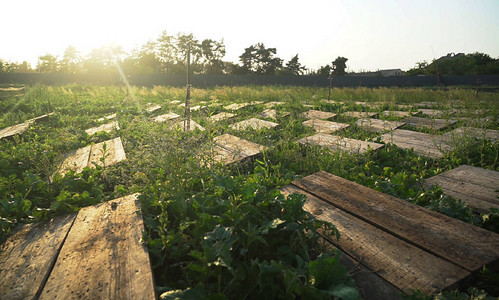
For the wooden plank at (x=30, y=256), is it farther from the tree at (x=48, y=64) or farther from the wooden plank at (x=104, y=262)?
the tree at (x=48, y=64)

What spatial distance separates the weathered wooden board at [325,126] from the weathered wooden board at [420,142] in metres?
0.86

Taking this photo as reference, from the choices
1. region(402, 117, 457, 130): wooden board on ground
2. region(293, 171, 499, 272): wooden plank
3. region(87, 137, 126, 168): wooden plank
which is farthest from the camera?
region(402, 117, 457, 130): wooden board on ground

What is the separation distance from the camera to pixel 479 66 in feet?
124

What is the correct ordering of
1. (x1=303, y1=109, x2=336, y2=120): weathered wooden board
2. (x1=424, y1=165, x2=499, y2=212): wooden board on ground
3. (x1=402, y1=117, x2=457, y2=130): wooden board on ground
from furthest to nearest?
(x1=303, y1=109, x2=336, y2=120): weathered wooden board → (x1=402, y1=117, x2=457, y2=130): wooden board on ground → (x1=424, y1=165, x2=499, y2=212): wooden board on ground

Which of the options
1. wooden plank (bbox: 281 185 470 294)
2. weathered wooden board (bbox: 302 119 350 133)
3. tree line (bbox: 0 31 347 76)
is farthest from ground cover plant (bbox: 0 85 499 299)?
tree line (bbox: 0 31 347 76)

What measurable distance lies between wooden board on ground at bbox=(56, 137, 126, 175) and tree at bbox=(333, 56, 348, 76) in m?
47.5

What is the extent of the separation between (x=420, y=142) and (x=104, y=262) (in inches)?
170

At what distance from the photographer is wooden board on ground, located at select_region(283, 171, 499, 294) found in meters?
1.16

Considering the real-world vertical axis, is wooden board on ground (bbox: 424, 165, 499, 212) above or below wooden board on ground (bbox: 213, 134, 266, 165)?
below

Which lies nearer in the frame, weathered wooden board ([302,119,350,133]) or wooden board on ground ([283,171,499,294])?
wooden board on ground ([283,171,499,294])

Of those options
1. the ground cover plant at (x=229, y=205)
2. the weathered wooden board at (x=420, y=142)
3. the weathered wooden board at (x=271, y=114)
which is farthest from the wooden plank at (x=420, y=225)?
the weathered wooden board at (x=271, y=114)

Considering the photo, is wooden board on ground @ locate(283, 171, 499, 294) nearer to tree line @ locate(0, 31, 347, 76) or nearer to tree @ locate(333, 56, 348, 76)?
tree line @ locate(0, 31, 347, 76)

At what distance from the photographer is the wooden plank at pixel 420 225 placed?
1252mm

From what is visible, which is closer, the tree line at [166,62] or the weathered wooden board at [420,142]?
the weathered wooden board at [420,142]
